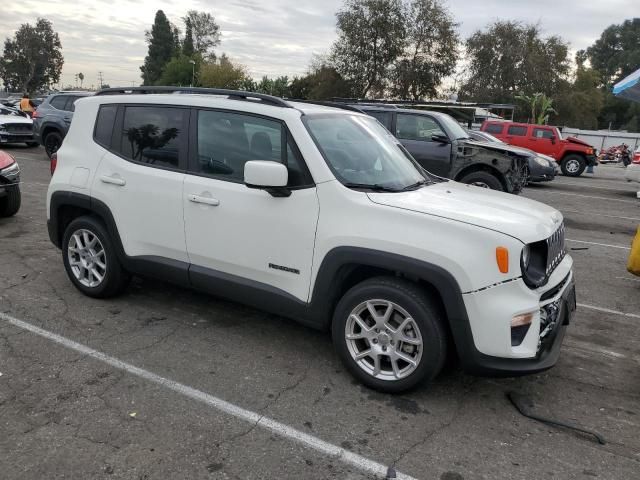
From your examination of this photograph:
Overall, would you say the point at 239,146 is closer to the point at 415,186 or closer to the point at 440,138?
the point at 415,186

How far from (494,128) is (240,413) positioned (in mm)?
18614

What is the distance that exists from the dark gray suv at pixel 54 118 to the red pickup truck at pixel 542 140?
45.1ft

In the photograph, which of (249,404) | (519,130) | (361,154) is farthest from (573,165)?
(249,404)

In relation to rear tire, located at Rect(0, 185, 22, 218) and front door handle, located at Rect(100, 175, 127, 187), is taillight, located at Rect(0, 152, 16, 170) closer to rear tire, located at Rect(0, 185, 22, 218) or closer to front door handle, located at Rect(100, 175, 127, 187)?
rear tire, located at Rect(0, 185, 22, 218)

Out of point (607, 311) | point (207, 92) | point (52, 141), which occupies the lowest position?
point (607, 311)

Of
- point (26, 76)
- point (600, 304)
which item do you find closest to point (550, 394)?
point (600, 304)

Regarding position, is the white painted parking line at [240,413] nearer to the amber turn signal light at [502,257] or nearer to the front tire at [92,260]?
the front tire at [92,260]

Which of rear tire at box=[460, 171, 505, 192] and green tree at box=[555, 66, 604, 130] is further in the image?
green tree at box=[555, 66, 604, 130]

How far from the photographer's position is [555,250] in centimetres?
348

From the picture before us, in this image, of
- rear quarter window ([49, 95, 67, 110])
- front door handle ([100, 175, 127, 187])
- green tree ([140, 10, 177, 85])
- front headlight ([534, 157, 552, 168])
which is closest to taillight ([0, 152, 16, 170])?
front door handle ([100, 175, 127, 187])

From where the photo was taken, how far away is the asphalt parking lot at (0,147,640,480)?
8.92 ft

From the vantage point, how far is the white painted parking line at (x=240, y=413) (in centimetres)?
274

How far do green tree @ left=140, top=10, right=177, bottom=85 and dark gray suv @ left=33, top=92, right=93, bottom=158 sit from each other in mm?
97298

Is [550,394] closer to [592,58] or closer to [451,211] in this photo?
[451,211]
